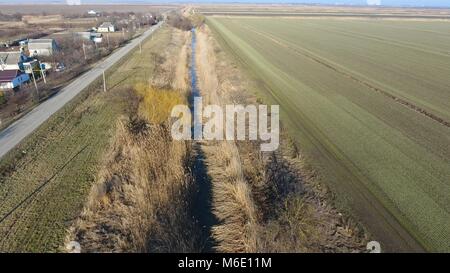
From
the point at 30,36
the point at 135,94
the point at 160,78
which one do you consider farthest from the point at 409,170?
the point at 30,36

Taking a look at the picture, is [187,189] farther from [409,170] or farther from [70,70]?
[70,70]

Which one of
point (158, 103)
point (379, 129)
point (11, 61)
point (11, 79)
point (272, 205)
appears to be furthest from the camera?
point (11, 61)

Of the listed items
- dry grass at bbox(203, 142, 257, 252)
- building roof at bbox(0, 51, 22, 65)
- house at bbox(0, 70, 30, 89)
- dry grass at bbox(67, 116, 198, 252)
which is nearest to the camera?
dry grass at bbox(67, 116, 198, 252)

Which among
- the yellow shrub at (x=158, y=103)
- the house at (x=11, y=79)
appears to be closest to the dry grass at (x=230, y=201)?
the yellow shrub at (x=158, y=103)

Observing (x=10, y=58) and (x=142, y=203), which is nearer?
(x=142, y=203)

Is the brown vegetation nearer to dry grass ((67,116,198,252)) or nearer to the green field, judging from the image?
the green field

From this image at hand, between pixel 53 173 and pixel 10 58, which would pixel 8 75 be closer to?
pixel 10 58

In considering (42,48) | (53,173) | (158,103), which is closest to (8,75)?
(158,103)

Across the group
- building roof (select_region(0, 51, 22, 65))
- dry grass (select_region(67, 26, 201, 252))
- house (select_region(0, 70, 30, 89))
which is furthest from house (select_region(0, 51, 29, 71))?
dry grass (select_region(67, 26, 201, 252))
